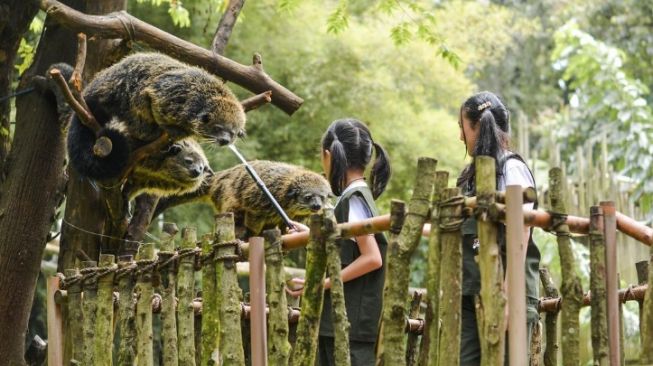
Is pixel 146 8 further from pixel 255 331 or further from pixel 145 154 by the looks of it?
pixel 255 331

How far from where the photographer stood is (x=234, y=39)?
1167 cm

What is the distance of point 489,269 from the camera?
2.84 metres

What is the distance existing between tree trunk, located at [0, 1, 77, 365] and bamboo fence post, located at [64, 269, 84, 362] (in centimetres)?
123

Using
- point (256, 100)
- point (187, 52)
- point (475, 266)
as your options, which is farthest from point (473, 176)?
point (187, 52)

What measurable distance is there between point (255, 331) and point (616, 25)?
43.9 feet

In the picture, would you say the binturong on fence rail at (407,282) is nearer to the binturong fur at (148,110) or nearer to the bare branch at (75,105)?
the binturong fur at (148,110)

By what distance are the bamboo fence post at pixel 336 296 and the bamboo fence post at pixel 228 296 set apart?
1.65ft

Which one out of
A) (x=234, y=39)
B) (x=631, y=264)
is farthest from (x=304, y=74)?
(x=631, y=264)

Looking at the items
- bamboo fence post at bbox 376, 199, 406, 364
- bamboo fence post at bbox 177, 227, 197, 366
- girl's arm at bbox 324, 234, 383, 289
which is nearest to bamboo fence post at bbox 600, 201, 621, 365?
bamboo fence post at bbox 376, 199, 406, 364

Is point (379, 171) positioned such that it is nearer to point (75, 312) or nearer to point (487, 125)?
point (487, 125)

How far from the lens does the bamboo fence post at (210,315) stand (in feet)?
12.0

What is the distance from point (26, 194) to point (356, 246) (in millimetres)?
2668

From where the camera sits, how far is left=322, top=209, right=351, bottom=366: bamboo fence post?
10.1 ft

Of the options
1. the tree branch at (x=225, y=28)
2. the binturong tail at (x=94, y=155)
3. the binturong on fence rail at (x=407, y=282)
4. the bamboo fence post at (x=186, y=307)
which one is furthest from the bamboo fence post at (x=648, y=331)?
the tree branch at (x=225, y=28)
